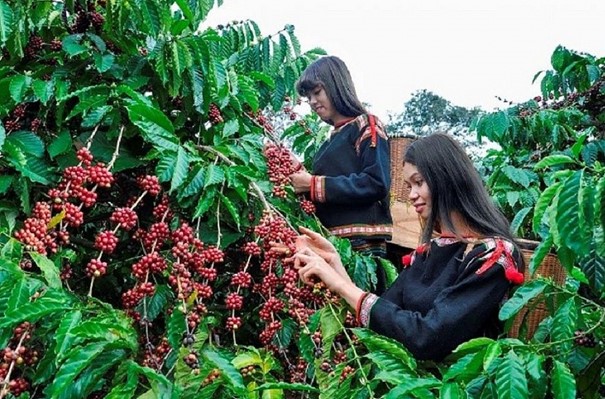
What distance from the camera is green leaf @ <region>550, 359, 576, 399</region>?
1183 mm

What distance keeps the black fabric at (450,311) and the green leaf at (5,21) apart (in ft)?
3.44

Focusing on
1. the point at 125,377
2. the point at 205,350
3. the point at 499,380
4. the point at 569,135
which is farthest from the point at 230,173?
the point at 569,135

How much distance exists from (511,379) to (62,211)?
88cm

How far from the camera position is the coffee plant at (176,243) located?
1222 mm

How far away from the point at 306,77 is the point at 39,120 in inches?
41.8

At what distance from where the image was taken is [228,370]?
1287 millimetres

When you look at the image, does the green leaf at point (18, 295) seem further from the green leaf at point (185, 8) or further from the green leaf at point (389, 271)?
the green leaf at point (389, 271)

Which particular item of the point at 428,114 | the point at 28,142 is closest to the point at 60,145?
the point at 28,142

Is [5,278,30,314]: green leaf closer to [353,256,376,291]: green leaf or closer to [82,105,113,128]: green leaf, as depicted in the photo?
[82,105,113,128]: green leaf

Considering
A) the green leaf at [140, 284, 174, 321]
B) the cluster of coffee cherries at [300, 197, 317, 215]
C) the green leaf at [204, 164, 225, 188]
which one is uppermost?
the green leaf at [204, 164, 225, 188]

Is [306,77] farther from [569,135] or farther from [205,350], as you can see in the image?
[569,135]

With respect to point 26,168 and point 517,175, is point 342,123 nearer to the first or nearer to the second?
point 26,168

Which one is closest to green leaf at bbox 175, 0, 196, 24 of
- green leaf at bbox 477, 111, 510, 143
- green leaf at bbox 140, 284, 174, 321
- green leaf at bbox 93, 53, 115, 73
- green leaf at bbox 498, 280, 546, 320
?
green leaf at bbox 93, 53, 115, 73

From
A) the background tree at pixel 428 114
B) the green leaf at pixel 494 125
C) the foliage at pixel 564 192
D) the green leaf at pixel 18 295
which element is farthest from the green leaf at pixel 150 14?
the background tree at pixel 428 114
